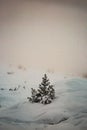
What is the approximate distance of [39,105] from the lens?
6.18 feet

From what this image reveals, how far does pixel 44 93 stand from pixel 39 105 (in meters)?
0.10

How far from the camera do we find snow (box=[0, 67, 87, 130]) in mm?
1821

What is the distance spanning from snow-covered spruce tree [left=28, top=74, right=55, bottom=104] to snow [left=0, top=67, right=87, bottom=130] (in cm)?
3

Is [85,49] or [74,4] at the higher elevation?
[74,4]

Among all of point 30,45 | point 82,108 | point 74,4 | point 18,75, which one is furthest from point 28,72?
point 74,4

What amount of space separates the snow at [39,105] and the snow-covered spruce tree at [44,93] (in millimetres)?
30

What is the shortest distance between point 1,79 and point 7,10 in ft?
1.74

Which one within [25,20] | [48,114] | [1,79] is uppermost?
[25,20]

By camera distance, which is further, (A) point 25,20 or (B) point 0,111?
(A) point 25,20

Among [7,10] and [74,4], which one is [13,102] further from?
[74,4]

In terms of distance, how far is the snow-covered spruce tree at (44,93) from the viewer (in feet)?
6.22

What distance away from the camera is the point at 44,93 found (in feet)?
6.30

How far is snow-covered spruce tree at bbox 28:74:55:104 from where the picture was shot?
1.90 metres

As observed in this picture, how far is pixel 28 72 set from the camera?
198 centimetres
